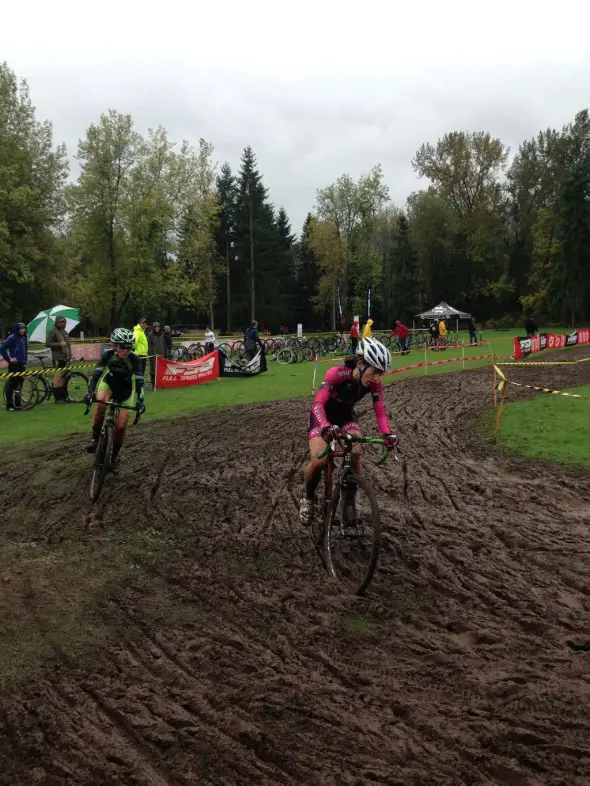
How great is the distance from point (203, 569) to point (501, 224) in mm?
80680

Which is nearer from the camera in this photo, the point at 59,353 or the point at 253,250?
the point at 59,353

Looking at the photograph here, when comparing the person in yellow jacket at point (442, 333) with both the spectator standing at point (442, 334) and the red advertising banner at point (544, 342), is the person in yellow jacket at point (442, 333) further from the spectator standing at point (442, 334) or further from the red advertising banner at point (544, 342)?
the red advertising banner at point (544, 342)

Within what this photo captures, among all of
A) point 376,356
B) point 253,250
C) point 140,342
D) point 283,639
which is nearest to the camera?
point 283,639

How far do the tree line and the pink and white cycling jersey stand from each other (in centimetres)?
3015

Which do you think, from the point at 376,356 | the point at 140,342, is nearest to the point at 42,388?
the point at 140,342

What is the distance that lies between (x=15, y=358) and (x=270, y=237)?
54.2 m

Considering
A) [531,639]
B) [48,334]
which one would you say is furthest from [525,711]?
[48,334]

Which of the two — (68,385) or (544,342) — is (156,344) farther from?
(544,342)

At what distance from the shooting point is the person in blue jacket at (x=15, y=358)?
15.2m

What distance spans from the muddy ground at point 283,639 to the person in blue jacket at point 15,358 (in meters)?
7.64

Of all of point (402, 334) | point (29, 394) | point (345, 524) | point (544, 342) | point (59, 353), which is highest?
point (402, 334)

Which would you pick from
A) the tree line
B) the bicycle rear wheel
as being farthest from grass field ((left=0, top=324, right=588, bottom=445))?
the tree line

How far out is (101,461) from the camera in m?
8.16

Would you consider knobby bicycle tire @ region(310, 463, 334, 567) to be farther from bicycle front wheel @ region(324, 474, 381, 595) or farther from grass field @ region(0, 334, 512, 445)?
grass field @ region(0, 334, 512, 445)
